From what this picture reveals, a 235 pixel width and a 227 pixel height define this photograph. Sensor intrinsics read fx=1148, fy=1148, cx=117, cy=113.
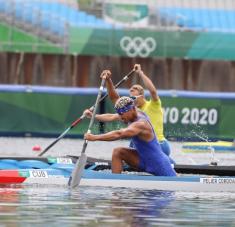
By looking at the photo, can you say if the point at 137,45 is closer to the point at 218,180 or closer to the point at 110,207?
the point at 218,180

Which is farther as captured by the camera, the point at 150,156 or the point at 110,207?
the point at 150,156

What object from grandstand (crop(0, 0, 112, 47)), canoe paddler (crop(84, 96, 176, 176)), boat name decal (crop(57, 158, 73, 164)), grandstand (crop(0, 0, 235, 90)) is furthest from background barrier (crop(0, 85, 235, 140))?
canoe paddler (crop(84, 96, 176, 176))

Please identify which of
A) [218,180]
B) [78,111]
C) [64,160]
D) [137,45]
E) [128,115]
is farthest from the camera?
[137,45]

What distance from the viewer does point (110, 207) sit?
49.8 feet

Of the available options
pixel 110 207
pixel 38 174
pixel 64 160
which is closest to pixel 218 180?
pixel 38 174

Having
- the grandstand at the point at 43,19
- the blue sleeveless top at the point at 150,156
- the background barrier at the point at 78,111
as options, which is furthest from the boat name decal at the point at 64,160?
the grandstand at the point at 43,19

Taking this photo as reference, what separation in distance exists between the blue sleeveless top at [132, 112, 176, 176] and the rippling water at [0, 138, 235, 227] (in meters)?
0.68

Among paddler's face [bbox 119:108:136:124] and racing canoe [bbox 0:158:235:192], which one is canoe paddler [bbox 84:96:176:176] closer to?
paddler's face [bbox 119:108:136:124]

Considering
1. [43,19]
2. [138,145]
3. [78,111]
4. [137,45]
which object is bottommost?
[78,111]

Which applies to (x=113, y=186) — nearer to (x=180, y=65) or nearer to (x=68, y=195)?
(x=68, y=195)

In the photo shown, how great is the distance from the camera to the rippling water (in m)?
13.5

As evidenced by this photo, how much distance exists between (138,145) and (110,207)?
342 cm

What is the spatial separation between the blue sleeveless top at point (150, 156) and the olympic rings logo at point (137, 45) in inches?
810

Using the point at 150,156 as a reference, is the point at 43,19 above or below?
above
